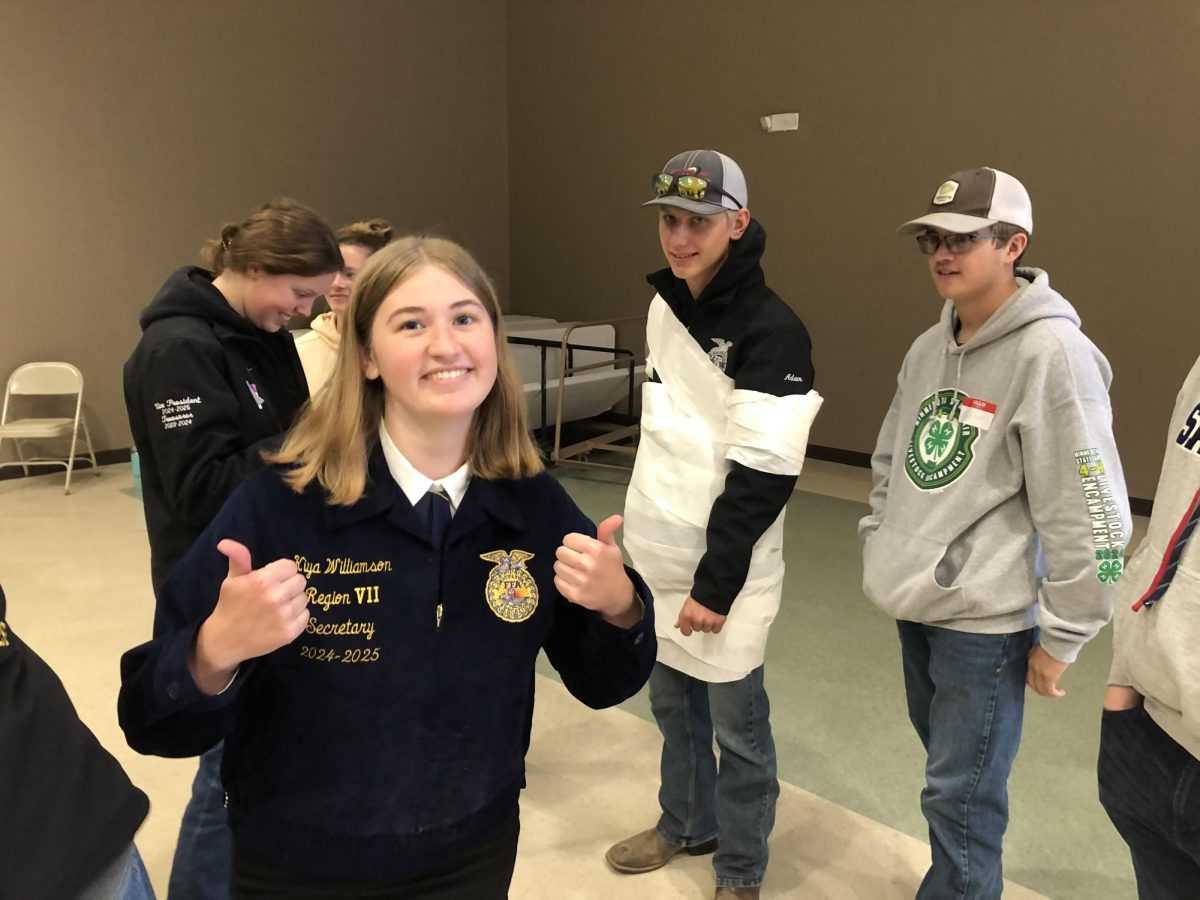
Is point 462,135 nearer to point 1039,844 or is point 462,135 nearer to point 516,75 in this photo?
point 516,75

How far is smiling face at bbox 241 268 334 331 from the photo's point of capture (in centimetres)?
161

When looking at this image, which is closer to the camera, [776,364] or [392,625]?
[392,625]

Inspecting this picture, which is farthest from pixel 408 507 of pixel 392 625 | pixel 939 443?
pixel 939 443

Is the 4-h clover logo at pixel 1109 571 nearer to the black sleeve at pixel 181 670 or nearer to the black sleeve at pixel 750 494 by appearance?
the black sleeve at pixel 750 494

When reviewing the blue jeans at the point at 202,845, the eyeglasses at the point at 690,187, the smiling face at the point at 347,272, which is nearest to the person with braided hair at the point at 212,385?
the blue jeans at the point at 202,845

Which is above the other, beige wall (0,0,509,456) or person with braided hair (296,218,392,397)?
beige wall (0,0,509,456)

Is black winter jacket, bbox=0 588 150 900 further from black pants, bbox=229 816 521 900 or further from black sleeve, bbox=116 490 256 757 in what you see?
black pants, bbox=229 816 521 900

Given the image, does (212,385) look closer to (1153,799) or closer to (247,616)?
(247,616)

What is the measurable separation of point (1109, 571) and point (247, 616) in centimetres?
137

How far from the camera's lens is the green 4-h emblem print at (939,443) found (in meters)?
1.55

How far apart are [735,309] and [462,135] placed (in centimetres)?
681

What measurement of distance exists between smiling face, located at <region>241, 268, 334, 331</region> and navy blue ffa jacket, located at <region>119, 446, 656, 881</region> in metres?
0.66

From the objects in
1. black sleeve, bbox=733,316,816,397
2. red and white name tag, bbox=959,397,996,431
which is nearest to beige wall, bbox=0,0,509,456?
black sleeve, bbox=733,316,816,397

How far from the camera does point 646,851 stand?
2051mm
